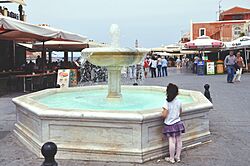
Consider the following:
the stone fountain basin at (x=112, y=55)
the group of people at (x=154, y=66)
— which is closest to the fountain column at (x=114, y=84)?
the stone fountain basin at (x=112, y=55)

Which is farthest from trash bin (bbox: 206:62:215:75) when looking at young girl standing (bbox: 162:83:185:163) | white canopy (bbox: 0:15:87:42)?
young girl standing (bbox: 162:83:185:163)

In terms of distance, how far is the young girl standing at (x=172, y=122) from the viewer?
458cm

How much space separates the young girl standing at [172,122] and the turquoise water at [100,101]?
56.6 inches

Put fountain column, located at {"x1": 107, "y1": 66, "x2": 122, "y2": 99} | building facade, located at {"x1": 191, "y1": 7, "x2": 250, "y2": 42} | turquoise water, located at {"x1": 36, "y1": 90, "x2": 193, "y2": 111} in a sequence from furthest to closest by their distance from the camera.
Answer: building facade, located at {"x1": 191, "y1": 7, "x2": 250, "y2": 42}, fountain column, located at {"x1": 107, "y1": 66, "x2": 122, "y2": 99}, turquoise water, located at {"x1": 36, "y1": 90, "x2": 193, "y2": 111}

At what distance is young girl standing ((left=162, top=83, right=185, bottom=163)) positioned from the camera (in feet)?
15.0

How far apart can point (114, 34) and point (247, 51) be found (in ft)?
71.1

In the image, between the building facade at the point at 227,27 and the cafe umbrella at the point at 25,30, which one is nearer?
the cafe umbrella at the point at 25,30

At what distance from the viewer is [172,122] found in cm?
460

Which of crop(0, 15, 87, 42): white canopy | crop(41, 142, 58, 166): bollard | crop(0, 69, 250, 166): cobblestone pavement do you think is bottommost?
crop(0, 69, 250, 166): cobblestone pavement

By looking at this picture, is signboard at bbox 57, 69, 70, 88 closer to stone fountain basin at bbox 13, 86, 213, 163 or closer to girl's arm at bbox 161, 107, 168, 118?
stone fountain basin at bbox 13, 86, 213, 163

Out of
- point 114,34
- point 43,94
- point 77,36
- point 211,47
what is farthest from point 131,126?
point 211,47

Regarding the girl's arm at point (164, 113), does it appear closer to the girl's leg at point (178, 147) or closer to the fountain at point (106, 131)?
the fountain at point (106, 131)

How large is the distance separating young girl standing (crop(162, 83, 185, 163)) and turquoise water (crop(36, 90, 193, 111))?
144 centimetres

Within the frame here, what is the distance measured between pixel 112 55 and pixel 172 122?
2301mm
